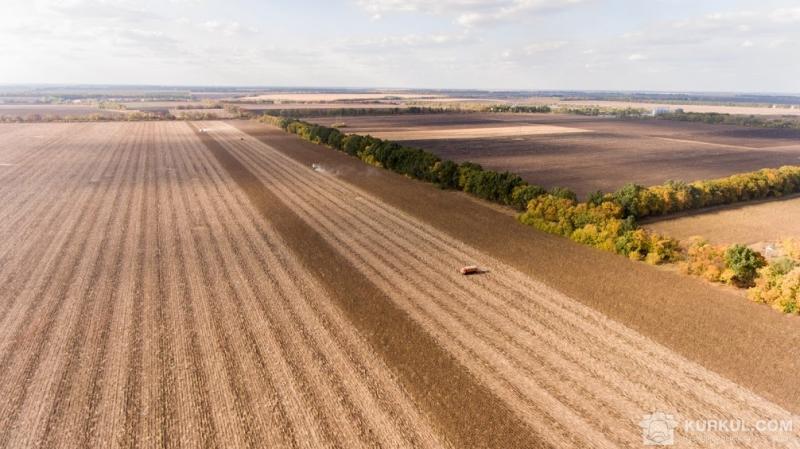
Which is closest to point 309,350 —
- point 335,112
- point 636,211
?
point 636,211

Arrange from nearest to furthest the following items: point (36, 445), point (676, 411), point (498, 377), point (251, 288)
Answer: point (36, 445) → point (676, 411) → point (498, 377) → point (251, 288)

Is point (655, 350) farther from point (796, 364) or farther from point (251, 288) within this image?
point (251, 288)

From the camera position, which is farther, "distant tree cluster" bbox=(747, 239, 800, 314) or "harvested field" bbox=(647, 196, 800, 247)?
"harvested field" bbox=(647, 196, 800, 247)

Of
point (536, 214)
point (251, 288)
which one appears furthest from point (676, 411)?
point (536, 214)

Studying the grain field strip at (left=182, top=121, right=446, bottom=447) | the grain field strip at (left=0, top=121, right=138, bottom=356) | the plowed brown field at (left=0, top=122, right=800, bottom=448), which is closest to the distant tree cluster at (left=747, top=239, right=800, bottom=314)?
the plowed brown field at (left=0, top=122, right=800, bottom=448)

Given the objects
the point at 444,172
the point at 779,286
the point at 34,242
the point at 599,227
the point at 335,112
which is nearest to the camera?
the point at 779,286

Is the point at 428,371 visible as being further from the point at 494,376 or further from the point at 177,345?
the point at 177,345

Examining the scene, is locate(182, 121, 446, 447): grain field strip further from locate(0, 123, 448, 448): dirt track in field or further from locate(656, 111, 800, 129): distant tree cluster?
locate(656, 111, 800, 129): distant tree cluster
